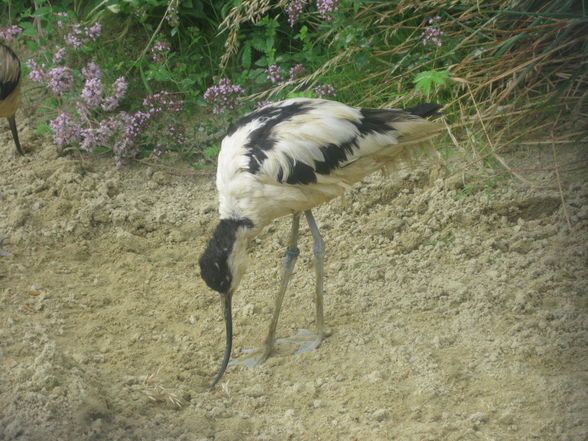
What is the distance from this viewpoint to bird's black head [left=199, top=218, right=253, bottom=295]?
3.65 metres

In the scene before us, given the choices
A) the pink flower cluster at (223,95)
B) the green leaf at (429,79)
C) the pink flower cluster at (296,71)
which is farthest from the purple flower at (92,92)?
the green leaf at (429,79)

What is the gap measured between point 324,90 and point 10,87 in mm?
2764

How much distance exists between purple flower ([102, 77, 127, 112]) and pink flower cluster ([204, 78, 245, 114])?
716mm

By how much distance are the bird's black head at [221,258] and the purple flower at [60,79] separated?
9.09 feet

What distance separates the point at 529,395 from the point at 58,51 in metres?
4.66

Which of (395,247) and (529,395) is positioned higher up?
(395,247)

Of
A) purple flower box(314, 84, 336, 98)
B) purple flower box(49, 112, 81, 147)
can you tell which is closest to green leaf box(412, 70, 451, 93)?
purple flower box(314, 84, 336, 98)

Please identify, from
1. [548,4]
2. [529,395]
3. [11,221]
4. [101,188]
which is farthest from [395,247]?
[11,221]

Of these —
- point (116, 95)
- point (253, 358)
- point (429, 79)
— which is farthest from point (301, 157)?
point (116, 95)

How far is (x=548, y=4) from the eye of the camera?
452 centimetres

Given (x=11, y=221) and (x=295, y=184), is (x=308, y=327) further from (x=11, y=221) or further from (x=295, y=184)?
(x=11, y=221)

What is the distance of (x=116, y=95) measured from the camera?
5.75m

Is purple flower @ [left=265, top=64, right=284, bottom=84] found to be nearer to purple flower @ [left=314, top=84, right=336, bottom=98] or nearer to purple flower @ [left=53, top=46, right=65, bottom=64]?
purple flower @ [left=314, top=84, right=336, bottom=98]

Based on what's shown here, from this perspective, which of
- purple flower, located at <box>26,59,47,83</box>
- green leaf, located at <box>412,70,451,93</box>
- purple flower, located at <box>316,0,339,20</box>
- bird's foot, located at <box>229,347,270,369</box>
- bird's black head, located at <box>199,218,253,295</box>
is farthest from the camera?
purple flower, located at <box>26,59,47,83</box>
